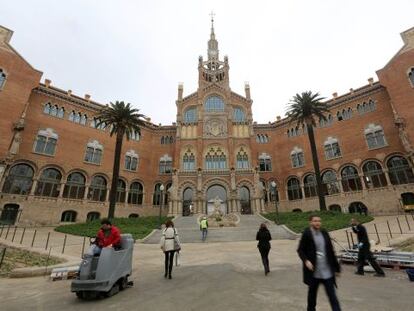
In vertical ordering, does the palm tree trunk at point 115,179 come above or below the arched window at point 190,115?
below

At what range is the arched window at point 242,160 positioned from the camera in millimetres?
38125

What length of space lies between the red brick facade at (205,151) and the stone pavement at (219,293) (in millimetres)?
25447

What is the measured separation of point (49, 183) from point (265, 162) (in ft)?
106

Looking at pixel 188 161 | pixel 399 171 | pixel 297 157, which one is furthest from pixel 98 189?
pixel 399 171

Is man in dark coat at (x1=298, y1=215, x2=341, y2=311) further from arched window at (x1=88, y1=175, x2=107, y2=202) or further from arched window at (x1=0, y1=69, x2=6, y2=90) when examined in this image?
arched window at (x1=0, y1=69, x2=6, y2=90)

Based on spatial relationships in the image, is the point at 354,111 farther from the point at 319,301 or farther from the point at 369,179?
the point at 319,301

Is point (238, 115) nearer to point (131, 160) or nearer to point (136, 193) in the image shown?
point (131, 160)

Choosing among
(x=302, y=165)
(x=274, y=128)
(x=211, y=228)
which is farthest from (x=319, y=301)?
(x=274, y=128)

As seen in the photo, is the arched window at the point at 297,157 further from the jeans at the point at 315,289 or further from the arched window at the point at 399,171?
the jeans at the point at 315,289

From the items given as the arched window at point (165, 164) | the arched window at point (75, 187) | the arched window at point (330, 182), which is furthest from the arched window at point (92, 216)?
the arched window at point (330, 182)

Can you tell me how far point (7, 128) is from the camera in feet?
84.5

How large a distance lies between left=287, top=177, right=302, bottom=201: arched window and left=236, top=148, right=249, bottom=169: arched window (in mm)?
7960

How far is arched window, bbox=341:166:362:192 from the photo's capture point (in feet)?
105

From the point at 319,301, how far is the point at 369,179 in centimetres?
3206
